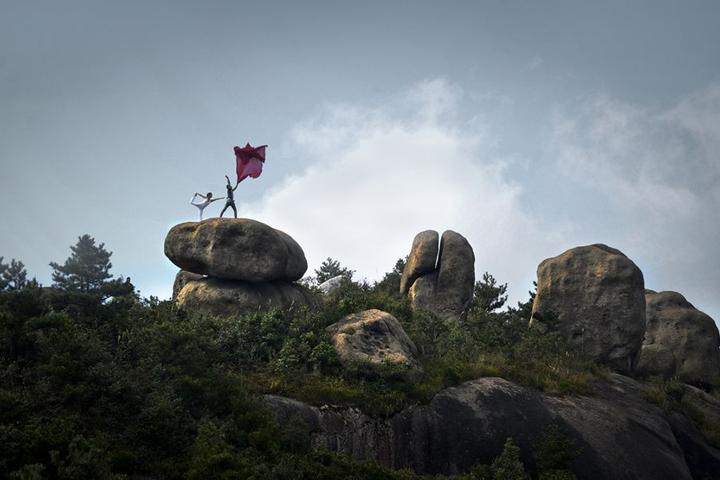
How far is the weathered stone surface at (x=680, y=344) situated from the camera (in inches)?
1197

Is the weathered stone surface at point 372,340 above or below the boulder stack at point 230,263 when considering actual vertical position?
below

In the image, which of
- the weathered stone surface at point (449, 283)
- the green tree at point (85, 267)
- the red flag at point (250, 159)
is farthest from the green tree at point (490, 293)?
the green tree at point (85, 267)

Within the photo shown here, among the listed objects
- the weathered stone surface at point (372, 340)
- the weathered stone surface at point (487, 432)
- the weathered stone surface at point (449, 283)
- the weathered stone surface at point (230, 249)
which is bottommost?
the weathered stone surface at point (487, 432)

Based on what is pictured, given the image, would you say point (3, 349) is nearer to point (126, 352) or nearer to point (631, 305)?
point (126, 352)

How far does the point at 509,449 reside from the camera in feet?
51.9

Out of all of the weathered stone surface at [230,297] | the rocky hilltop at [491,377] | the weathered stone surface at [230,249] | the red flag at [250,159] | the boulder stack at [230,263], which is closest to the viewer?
the rocky hilltop at [491,377]

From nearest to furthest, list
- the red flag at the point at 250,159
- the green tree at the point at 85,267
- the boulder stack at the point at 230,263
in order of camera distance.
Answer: the boulder stack at the point at 230,263 < the red flag at the point at 250,159 < the green tree at the point at 85,267

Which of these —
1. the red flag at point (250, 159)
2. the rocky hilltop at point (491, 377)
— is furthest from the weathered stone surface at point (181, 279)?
the red flag at point (250, 159)

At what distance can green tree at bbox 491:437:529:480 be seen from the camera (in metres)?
14.5

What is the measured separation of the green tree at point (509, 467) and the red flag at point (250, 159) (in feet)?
69.4

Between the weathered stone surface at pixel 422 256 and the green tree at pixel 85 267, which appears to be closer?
the weathered stone surface at pixel 422 256

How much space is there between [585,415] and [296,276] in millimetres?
15500

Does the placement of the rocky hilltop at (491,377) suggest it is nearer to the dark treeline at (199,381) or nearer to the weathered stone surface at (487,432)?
the weathered stone surface at (487,432)

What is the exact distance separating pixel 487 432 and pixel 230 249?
1454 cm
